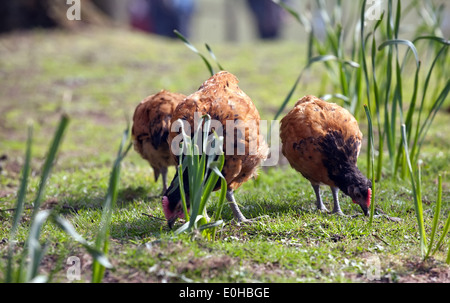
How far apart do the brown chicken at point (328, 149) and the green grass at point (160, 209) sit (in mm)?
255

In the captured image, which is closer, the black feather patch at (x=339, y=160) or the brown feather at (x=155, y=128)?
the black feather patch at (x=339, y=160)

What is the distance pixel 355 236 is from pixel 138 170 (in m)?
3.43

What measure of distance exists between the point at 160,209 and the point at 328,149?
1623mm

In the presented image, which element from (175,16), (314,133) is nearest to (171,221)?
(314,133)

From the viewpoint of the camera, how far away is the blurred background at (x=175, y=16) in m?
14.4

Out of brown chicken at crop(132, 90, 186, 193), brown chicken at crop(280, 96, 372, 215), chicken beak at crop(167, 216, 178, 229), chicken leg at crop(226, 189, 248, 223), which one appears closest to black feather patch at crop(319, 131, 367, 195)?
brown chicken at crop(280, 96, 372, 215)

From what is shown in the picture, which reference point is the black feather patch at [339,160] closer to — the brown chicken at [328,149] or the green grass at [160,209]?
the brown chicken at [328,149]

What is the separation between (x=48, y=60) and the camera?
A: 1313 centimetres

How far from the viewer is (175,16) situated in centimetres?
1748

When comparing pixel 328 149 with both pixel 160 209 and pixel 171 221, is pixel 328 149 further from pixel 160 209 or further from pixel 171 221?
pixel 160 209

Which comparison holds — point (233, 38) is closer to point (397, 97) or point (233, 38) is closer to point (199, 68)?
point (199, 68)

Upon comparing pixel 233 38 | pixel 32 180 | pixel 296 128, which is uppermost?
pixel 233 38

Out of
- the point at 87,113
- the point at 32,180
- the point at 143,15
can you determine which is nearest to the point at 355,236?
the point at 32,180

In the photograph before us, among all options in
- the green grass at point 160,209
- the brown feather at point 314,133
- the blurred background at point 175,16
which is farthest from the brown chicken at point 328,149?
the blurred background at point 175,16
